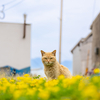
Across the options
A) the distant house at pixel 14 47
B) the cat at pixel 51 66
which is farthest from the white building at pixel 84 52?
the cat at pixel 51 66

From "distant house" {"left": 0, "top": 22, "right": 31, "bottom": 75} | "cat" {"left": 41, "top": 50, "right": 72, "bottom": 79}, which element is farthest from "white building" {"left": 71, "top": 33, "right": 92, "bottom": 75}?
"cat" {"left": 41, "top": 50, "right": 72, "bottom": 79}

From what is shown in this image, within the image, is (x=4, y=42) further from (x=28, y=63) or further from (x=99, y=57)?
(x=99, y=57)

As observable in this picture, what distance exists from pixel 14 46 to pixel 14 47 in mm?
66

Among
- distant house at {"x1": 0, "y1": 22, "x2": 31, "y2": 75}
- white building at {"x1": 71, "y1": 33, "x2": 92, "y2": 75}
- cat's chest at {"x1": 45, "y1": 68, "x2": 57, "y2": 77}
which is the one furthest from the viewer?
white building at {"x1": 71, "y1": 33, "x2": 92, "y2": 75}

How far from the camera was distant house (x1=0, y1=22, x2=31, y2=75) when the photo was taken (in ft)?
31.6

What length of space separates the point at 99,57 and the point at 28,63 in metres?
4.51

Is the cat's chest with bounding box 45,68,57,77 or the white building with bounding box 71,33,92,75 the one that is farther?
the white building with bounding box 71,33,92,75

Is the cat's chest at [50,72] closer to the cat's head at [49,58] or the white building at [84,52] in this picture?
the cat's head at [49,58]

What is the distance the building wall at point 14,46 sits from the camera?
9625 millimetres

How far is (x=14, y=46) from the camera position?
9.73 metres

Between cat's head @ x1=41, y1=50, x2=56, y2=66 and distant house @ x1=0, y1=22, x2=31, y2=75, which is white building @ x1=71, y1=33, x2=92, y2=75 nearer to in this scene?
distant house @ x1=0, y1=22, x2=31, y2=75

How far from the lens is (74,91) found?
4.49ft

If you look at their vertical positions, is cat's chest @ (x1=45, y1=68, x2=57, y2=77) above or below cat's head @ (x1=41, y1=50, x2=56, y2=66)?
below

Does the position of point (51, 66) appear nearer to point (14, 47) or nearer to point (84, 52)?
point (14, 47)
